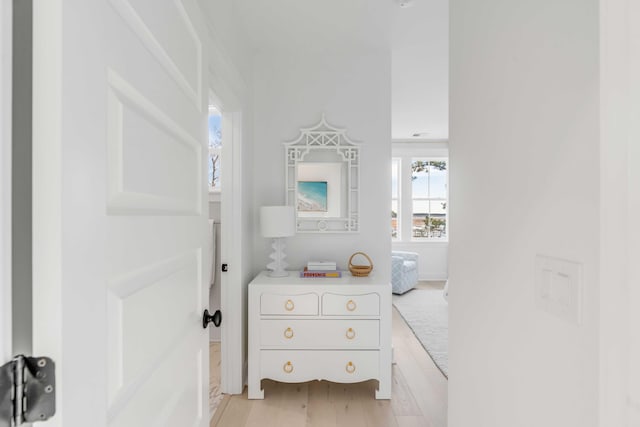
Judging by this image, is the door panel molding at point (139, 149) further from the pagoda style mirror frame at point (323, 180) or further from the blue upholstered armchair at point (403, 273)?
the blue upholstered armchair at point (403, 273)

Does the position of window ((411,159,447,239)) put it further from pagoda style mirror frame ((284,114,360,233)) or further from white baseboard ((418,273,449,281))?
pagoda style mirror frame ((284,114,360,233))

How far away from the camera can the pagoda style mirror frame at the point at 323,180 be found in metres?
2.83

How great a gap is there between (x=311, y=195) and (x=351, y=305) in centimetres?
97

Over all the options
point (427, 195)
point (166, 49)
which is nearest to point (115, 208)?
point (166, 49)

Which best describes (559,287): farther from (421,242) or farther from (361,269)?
(421,242)

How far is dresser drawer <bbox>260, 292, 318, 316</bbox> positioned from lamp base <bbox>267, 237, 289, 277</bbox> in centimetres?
27

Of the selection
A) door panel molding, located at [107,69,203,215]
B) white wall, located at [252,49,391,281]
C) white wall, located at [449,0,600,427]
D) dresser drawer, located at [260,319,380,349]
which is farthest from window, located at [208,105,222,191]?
white wall, located at [449,0,600,427]

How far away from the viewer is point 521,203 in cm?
85

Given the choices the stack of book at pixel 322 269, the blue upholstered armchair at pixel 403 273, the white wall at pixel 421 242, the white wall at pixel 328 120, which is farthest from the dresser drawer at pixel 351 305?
the white wall at pixel 421 242

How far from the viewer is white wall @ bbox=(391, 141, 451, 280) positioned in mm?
6492

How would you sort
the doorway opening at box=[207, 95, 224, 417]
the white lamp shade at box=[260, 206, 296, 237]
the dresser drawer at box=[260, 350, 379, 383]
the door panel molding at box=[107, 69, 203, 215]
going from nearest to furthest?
the door panel molding at box=[107, 69, 203, 215], the dresser drawer at box=[260, 350, 379, 383], the white lamp shade at box=[260, 206, 296, 237], the doorway opening at box=[207, 95, 224, 417]

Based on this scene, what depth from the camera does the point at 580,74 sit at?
669 millimetres

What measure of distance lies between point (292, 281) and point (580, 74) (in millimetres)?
2016

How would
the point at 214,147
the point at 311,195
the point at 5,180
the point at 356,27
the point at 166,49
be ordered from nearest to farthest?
the point at 5,180 < the point at 166,49 < the point at 356,27 < the point at 311,195 < the point at 214,147
